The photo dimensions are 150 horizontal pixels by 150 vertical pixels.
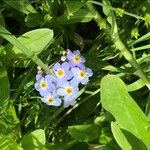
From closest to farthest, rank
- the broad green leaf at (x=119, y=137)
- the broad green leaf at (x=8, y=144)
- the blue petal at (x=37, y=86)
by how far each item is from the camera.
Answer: the broad green leaf at (x=119, y=137) → the broad green leaf at (x=8, y=144) → the blue petal at (x=37, y=86)

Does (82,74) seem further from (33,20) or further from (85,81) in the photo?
(33,20)

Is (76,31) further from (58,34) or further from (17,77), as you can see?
(17,77)

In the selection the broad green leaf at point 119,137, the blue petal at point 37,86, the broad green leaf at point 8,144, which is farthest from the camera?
the blue petal at point 37,86

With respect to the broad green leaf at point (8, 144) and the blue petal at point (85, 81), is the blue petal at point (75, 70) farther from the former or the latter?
the broad green leaf at point (8, 144)

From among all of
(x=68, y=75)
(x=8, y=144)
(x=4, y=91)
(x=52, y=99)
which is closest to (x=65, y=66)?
(x=68, y=75)

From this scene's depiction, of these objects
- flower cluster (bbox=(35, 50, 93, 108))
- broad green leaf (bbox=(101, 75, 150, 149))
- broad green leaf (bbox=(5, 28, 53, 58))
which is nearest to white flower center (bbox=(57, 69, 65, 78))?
flower cluster (bbox=(35, 50, 93, 108))

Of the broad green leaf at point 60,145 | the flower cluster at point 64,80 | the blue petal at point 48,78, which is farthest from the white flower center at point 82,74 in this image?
the broad green leaf at point 60,145

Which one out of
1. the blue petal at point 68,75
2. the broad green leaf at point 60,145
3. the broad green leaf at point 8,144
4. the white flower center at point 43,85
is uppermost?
the white flower center at point 43,85
